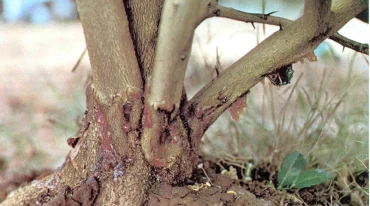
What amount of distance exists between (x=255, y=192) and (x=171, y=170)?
17 centimetres

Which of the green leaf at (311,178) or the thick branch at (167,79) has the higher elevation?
the thick branch at (167,79)

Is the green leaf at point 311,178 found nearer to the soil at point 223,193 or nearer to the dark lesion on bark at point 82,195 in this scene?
the soil at point 223,193

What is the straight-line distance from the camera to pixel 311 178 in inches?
33.0

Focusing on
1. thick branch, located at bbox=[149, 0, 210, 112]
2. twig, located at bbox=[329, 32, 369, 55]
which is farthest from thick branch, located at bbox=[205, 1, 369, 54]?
thick branch, located at bbox=[149, 0, 210, 112]

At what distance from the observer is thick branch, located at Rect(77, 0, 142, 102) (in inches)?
24.0

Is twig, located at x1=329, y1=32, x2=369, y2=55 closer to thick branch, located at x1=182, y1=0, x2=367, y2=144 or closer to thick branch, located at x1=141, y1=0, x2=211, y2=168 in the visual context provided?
thick branch, located at x1=182, y1=0, x2=367, y2=144

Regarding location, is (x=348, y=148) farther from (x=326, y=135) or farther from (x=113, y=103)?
(x=113, y=103)

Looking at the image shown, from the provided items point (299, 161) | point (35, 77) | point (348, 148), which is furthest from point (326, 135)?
point (35, 77)

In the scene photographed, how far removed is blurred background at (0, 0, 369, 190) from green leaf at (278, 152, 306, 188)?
0.33 ft

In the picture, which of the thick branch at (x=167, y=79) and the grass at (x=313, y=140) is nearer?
the thick branch at (x=167, y=79)

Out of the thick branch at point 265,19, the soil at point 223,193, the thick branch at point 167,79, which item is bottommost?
the soil at point 223,193

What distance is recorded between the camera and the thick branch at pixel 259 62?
25.9 inches

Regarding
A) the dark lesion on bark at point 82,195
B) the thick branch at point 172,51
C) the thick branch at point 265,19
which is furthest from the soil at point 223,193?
the thick branch at point 265,19

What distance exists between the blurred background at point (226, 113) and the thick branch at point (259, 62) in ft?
0.29
